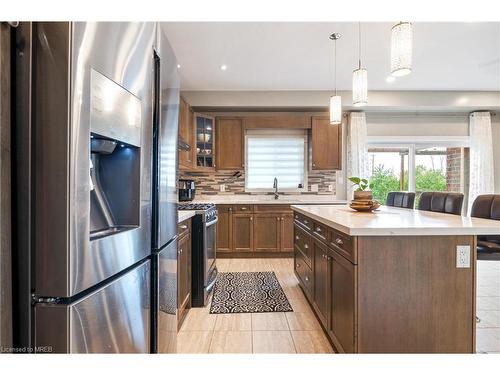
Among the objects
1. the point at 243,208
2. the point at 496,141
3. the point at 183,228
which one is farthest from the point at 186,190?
the point at 496,141

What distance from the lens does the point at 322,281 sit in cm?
208

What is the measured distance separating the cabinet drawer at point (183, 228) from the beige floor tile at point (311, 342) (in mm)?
1157

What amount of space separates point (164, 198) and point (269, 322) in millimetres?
1543

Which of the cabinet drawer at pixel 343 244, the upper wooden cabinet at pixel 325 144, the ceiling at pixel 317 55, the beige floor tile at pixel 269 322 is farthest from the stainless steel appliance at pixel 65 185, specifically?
the upper wooden cabinet at pixel 325 144

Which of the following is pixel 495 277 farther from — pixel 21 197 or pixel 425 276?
pixel 21 197

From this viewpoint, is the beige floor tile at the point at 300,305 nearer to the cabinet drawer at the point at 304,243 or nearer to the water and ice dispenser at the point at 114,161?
the cabinet drawer at the point at 304,243

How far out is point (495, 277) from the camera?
3.55 metres

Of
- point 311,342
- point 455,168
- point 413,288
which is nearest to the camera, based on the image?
point 413,288

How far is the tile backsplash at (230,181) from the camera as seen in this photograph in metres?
5.09

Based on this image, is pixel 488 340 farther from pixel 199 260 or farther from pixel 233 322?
pixel 199 260

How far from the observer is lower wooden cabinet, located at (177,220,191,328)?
216 cm
